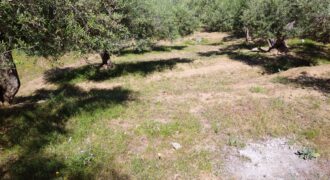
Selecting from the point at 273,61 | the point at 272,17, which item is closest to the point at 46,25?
the point at 272,17

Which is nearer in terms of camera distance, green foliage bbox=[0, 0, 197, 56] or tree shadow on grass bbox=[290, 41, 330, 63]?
green foliage bbox=[0, 0, 197, 56]

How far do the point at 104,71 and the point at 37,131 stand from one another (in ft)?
56.8

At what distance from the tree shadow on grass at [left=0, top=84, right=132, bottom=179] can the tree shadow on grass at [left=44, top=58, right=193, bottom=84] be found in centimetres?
1167

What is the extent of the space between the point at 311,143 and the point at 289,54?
81.7 ft

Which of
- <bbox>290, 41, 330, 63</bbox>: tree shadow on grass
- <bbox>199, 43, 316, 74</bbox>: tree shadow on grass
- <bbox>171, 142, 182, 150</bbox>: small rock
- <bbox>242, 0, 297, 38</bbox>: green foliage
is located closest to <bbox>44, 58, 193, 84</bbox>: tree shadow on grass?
<bbox>199, 43, 316, 74</bbox>: tree shadow on grass

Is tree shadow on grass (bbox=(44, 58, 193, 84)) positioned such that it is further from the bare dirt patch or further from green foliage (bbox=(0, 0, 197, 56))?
the bare dirt patch

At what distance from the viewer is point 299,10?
1090 inches

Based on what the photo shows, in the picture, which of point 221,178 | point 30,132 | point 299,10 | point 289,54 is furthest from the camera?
point 289,54

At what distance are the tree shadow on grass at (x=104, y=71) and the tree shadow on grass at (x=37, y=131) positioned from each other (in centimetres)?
1167

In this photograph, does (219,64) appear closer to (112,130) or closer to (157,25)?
(157,25)

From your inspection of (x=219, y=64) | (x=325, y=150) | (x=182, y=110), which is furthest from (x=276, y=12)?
(x=325, y=150)

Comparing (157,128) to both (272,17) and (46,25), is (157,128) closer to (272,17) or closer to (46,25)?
(46,25)

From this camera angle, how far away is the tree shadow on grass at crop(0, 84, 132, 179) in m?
10.7

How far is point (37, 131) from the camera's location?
43.1 ft
